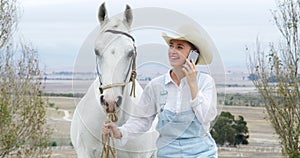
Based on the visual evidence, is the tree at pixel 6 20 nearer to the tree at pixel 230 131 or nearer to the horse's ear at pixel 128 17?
the horse's ear at pixel 128 17

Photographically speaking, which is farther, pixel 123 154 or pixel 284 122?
pixel 284 122

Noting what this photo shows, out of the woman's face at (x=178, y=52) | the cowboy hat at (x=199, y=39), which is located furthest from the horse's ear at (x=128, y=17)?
the woman's face at (x=178, y=52)

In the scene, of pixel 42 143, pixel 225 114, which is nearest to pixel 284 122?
pixel 42 143

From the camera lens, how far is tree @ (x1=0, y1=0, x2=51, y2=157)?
417 inches

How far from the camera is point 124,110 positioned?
459 cm

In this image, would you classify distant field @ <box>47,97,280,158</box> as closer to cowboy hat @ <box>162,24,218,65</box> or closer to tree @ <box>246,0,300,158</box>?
tree @ <box>246,0,300,158</box>

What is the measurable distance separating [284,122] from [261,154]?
826 centimetres

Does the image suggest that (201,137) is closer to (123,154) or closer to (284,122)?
(123,154)

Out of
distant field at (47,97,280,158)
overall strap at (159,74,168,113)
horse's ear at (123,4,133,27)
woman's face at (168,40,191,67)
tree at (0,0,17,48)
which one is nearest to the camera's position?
woman's face at (168,40,191,67)

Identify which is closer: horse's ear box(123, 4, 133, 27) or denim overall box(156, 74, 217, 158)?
denim overall box(156, 74, 217, 158)

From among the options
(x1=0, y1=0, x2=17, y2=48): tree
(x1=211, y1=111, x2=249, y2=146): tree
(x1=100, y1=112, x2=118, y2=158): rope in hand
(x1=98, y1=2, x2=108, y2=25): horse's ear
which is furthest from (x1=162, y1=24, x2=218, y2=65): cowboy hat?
(x1=211, y1=111, x2=249, y2=146): tree

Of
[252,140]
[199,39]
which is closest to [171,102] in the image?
[199,39]

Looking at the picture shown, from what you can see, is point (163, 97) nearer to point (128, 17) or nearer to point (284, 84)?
point (128, 17)

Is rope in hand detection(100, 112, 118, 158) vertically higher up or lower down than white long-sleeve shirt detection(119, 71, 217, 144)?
lower down
